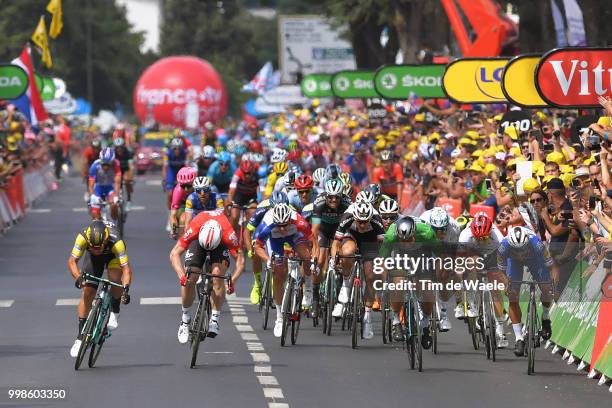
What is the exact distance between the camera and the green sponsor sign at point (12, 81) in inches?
1137

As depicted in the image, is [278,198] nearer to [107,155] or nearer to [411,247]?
[411,247]

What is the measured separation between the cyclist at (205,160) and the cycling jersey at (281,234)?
11714mm

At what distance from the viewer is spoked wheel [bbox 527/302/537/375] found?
53.3 ft

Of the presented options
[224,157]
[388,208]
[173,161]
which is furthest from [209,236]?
[173,161]

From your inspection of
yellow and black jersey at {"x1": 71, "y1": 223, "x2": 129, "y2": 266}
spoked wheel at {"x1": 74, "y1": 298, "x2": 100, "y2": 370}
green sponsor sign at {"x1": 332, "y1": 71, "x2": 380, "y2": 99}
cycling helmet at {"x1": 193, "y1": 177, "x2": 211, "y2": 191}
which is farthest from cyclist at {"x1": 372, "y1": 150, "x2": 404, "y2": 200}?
spoked wheel at {"x1": 74, "y1": 298, "x2": 100, "y2": 370}

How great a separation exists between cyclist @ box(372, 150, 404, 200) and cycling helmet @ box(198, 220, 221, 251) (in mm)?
11642

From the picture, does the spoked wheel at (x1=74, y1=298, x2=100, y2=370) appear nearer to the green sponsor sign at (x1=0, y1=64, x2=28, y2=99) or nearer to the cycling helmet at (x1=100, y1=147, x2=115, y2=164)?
the green sponsor sign at (x1=0, y1=64, x2=28, y2=99)

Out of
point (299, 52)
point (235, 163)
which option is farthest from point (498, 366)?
point (299, 52)

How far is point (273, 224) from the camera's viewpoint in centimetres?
1922

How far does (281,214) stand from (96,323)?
2878 mm

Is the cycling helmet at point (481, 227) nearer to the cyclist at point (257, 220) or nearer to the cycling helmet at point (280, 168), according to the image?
the cyclist at point (257, 220)

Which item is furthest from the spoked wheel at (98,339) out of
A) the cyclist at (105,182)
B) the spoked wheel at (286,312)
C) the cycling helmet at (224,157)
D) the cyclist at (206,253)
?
the cyclist at (105,182)

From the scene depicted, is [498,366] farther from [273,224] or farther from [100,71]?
[100,71]

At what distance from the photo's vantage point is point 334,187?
19781 millimetres
